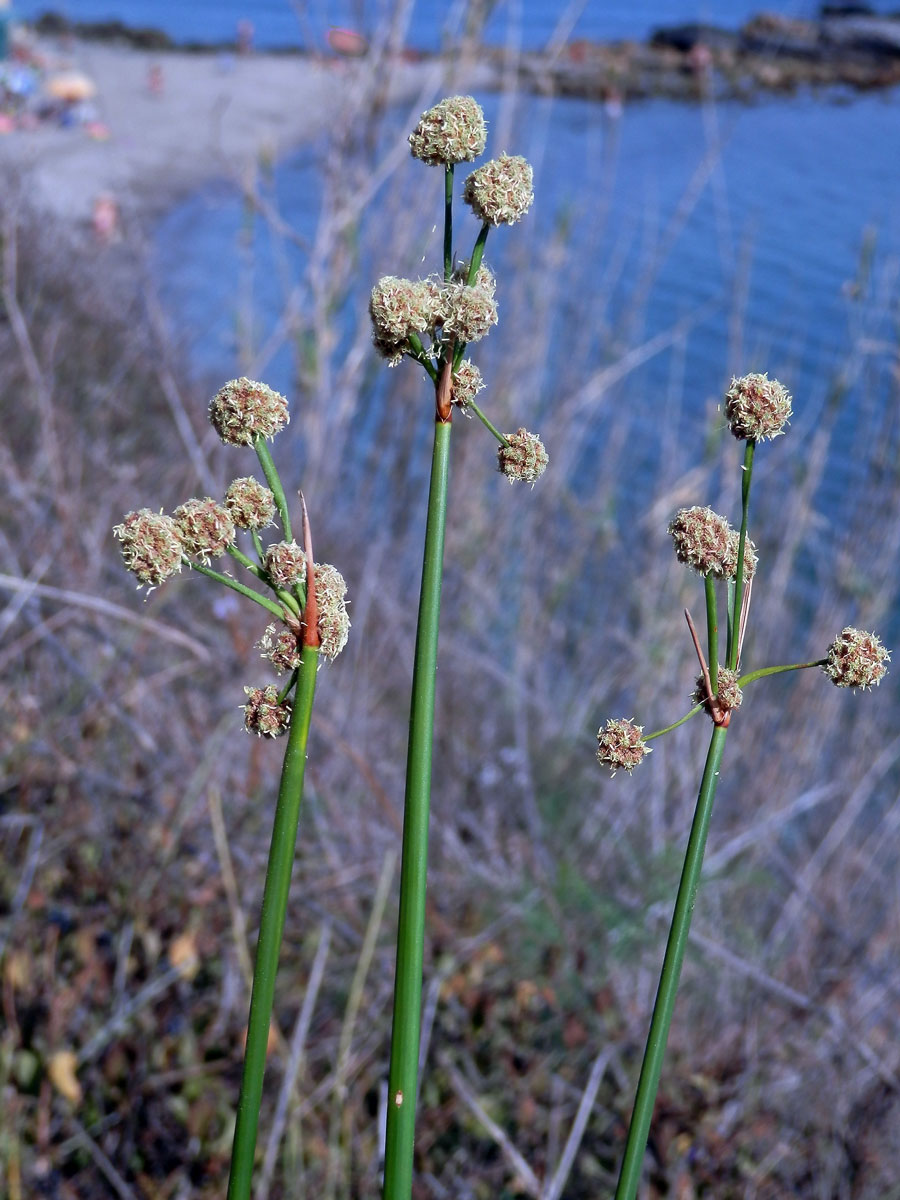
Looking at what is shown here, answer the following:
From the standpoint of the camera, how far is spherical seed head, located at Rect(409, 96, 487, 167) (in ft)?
1.76

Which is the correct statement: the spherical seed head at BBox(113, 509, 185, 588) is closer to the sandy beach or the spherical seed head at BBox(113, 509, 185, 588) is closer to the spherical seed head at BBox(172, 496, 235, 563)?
the spherical seed head at BBox(172, 496, 235, 563)

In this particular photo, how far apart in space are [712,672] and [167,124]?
12926mm

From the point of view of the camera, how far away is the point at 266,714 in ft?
1.75

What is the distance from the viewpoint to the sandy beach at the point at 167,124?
32.0 ft

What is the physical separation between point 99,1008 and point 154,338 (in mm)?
3603

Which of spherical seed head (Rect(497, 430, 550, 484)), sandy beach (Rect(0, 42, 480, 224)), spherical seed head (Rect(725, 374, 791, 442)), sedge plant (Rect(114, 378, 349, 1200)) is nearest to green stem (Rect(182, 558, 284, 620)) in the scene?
sedge plant (Rect(114, 378, 349, 1200))

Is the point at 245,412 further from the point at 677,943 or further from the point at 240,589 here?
the point at 677,943

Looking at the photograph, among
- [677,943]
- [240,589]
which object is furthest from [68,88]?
[677,943]

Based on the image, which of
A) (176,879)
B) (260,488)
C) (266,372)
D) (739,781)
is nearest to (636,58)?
(266,372)

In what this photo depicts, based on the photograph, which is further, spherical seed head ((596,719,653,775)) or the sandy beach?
the sandy beach

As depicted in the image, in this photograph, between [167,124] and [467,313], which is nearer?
[467,313]

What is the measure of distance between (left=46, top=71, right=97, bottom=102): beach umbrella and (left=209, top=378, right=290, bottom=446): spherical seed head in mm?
10734

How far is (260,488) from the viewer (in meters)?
0.59

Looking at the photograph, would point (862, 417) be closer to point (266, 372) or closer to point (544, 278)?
point (544, 278)
